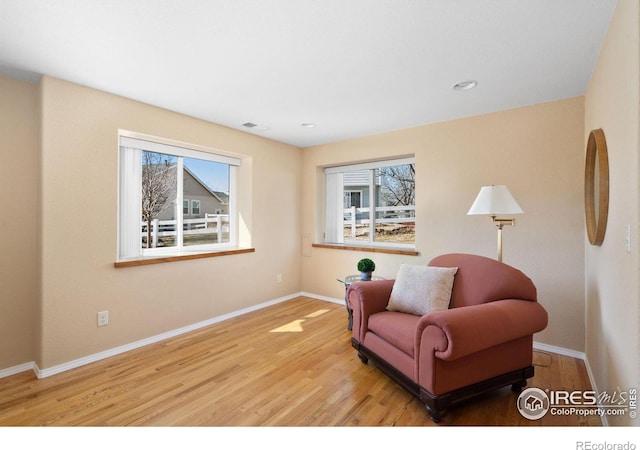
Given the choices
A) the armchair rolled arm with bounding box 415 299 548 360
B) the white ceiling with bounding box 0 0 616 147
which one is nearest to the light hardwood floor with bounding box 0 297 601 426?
the armchair rolled arm with bounding box 415 299 548 360

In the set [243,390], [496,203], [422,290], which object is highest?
[496,203]

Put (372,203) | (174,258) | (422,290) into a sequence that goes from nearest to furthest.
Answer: (422,290) → (174,258) → (372,203)

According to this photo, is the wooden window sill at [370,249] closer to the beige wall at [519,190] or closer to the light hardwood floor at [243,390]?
the beige wall at [519,190]

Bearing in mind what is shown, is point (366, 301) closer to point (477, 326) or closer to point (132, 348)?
point (477, 326)

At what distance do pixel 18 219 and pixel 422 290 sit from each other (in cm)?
324

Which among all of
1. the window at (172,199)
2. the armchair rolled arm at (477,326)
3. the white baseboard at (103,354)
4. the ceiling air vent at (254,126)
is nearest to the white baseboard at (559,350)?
the armchair rolled arm at (477,326)

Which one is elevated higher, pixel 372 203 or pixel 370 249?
pixel 372 203

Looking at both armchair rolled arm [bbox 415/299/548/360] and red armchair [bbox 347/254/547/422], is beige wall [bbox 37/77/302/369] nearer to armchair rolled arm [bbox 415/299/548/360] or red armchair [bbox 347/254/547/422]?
red armchair [bbox 347/254/547/422]

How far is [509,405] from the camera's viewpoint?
197cm

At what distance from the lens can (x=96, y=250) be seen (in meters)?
2.62

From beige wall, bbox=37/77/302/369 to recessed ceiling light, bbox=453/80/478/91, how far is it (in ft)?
8.36

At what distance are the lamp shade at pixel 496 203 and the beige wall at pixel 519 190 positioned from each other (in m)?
0.71

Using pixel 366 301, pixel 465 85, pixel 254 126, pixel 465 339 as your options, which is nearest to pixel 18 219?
pixel 254 126
